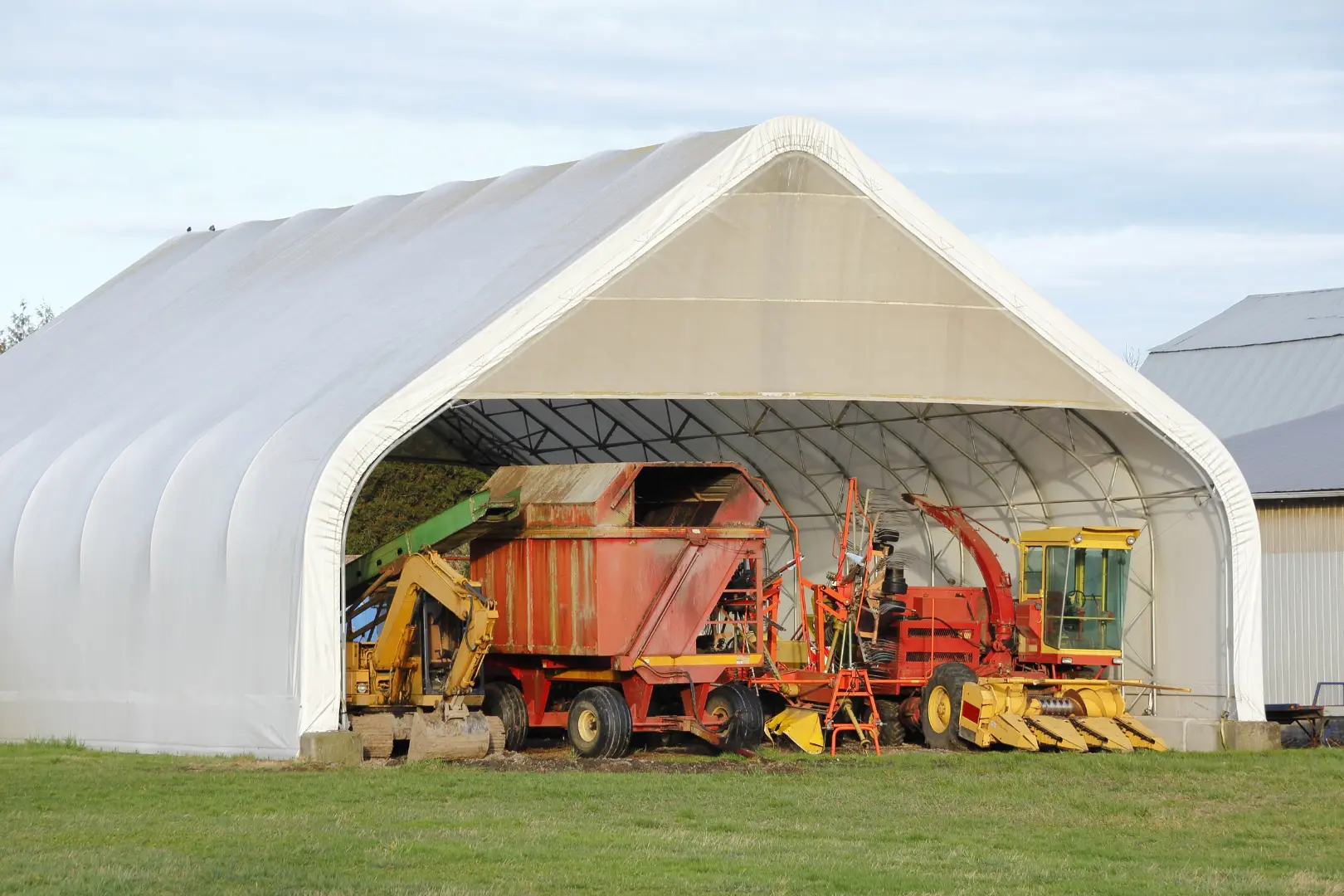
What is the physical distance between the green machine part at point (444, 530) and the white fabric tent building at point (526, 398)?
1.07m

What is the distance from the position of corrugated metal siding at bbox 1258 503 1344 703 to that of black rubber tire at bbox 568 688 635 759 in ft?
43.0

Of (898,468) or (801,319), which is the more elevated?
(801,319)

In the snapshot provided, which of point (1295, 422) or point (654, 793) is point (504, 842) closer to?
point (654, 793)

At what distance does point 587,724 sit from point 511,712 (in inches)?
58.0

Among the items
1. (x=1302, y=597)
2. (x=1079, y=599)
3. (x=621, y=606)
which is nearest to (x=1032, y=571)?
(x=1079, y=599)

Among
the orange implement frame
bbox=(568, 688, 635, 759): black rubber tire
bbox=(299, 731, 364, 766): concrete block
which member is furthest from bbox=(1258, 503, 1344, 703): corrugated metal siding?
bbox=(299, 731, 364, 766): concrete block

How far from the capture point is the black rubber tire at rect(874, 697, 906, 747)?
25000 millimetres

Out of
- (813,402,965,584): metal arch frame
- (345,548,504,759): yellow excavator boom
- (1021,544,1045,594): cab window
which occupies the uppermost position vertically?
(813,402,965,584): metal arch frame

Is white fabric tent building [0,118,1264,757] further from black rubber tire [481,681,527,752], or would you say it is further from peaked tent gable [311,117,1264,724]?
black rubber tire [481,681,527,752]

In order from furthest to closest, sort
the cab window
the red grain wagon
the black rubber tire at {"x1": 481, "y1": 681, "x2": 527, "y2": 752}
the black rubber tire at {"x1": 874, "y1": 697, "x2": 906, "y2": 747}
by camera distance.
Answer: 1. the cab window
2. the black rubber tire at {"x1": 874, "y1": 697, "x2": 906, "y2": 747}
3. the black rubber tire at {"x1": 481, "y1": 681, "x2": 527, "y2": 752}
4. the red grain wagon

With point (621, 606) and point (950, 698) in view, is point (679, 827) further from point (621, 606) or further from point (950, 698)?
point (950, 698)

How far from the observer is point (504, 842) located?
46.9 ft

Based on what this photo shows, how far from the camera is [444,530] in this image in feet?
73.2

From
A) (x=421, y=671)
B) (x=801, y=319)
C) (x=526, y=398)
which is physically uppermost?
(x=801, y=319)
